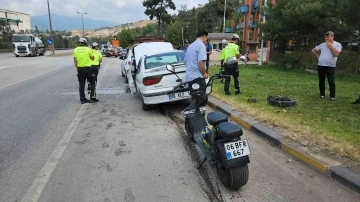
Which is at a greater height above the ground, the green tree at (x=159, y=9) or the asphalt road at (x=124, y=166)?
the green tree at (x=159, y=9)

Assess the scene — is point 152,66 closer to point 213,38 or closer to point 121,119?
point 121,119

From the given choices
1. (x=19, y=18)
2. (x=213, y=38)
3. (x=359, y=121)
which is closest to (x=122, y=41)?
(x=19, y=18)

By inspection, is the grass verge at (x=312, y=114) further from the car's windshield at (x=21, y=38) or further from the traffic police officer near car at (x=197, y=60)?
the car's windshield at (x=21, y=38)

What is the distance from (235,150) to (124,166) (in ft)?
5.50

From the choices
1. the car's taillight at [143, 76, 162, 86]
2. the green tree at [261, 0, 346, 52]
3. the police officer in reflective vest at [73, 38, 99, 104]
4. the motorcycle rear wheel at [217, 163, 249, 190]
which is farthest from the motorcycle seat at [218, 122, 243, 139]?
the green tree at [261, 0, 346, 52]

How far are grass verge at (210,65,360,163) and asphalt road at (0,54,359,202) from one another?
0.60m

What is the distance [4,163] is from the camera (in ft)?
14.2

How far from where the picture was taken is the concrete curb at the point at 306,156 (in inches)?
140

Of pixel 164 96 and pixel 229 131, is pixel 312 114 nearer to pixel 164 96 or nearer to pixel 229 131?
pixel 164 96

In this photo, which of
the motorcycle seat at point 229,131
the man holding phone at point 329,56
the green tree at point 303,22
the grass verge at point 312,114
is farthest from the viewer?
the green tree at point 303,22

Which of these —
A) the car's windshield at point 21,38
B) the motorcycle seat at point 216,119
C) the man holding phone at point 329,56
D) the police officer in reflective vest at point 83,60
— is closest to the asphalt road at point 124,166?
the motorcycle seat at point 216,119

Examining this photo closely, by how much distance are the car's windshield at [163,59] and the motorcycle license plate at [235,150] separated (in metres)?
4.49

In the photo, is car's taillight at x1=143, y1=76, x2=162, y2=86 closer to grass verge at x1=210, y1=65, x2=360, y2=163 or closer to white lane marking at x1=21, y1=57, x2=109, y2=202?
white lane marking at x1=21, y1=57, x2=109, y2=202

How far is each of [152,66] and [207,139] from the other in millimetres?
3910
